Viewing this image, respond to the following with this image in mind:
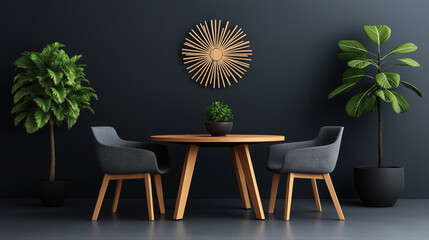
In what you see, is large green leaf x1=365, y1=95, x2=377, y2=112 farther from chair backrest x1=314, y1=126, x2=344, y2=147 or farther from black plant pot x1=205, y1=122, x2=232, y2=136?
black plant pot x1=205, y1=122, x2=232, y2=136

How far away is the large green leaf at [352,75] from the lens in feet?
16.6

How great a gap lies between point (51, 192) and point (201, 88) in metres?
1.82

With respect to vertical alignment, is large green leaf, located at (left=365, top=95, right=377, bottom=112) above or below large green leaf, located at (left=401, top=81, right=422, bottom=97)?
below

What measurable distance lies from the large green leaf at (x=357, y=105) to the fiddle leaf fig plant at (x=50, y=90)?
98.4 inches

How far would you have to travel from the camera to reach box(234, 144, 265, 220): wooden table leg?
4160 mm

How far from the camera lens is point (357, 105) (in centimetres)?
494

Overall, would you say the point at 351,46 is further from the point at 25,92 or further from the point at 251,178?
the point at 25,92

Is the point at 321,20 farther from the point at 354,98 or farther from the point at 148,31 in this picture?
the point at 148,31

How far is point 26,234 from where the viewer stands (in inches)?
141

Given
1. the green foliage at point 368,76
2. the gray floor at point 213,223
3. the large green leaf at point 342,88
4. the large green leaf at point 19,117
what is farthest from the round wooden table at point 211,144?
the large green leaf at point 19,117

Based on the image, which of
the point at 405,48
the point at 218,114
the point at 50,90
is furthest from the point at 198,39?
the point at 405,48

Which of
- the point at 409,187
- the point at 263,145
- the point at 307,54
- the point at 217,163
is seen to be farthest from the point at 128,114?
the point at 409,187

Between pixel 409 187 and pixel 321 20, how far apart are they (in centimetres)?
199

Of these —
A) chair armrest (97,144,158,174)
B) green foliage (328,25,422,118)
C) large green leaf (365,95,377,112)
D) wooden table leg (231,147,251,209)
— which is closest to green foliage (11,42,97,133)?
chair armrest (97,144,158,174)
